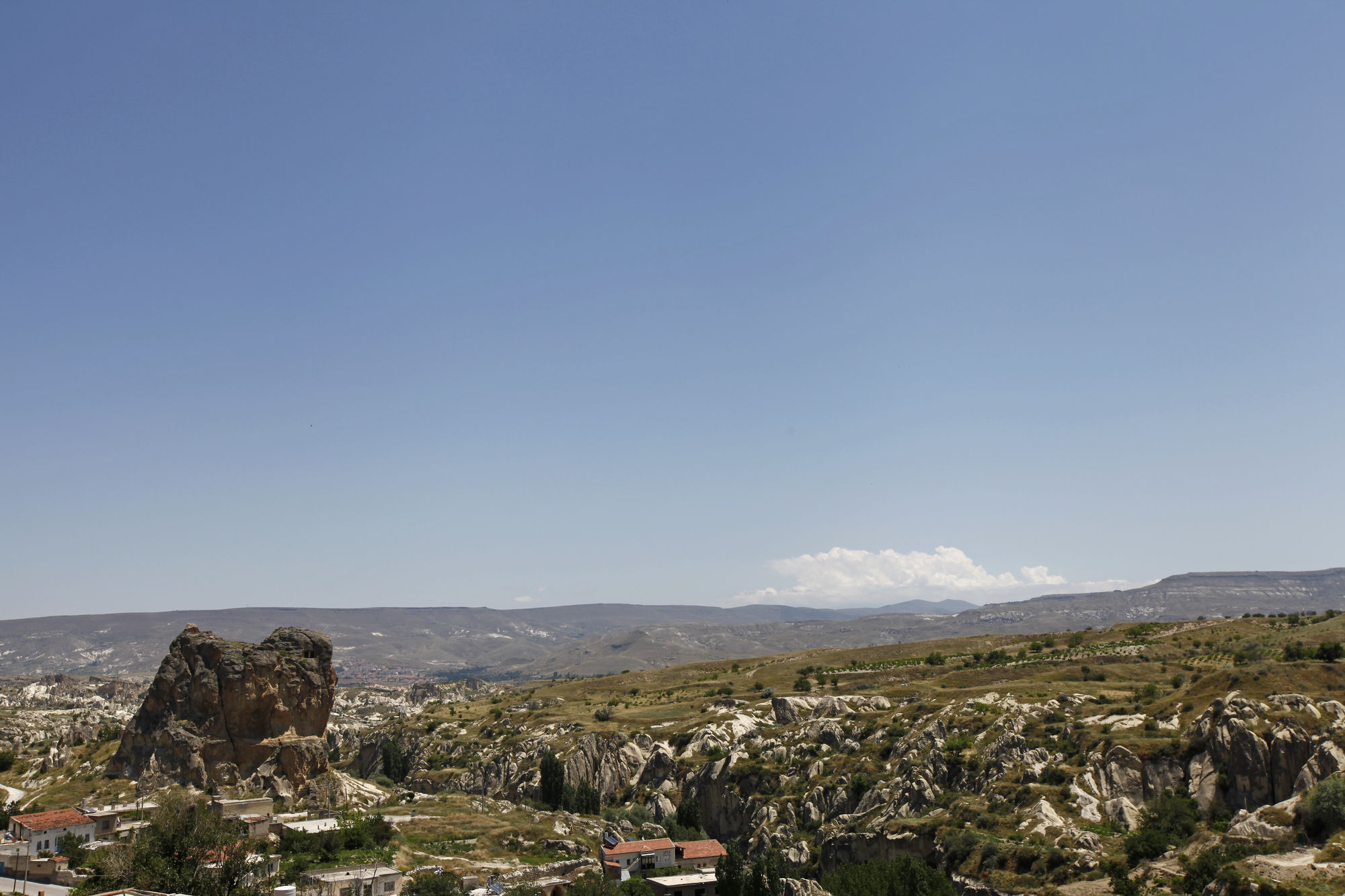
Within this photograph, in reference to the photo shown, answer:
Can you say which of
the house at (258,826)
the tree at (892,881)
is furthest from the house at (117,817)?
the tree at (892,881)

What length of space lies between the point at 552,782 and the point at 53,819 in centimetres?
4890

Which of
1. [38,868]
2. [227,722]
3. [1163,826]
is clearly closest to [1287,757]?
[1163,826]

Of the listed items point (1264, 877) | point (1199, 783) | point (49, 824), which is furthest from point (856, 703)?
point (49, 824)

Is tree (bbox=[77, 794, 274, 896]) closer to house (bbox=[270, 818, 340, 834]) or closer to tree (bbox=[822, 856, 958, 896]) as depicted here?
house (bbox=[270, 818, 340, 834])

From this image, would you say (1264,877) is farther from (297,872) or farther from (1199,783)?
(297,872)

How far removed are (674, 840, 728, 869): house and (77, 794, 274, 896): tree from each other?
106ft

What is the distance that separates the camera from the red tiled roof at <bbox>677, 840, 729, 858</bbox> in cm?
7412

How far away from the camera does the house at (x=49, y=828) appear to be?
6788 centimetres

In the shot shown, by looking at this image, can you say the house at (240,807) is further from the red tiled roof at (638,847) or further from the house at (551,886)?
the red tiled roof at (638,847)

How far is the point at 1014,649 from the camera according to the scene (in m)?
142

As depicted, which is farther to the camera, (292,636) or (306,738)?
(292,636)

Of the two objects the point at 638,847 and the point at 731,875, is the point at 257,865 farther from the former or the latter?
the point at 731,875

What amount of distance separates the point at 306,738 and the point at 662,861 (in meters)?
45.1

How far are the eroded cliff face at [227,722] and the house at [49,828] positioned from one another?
1612 cm
